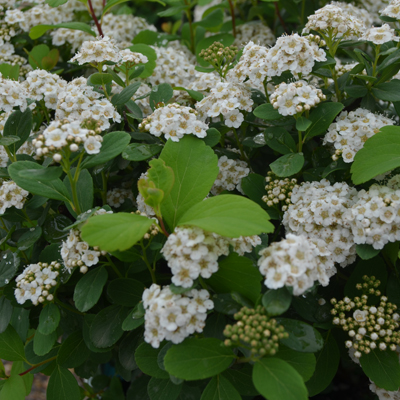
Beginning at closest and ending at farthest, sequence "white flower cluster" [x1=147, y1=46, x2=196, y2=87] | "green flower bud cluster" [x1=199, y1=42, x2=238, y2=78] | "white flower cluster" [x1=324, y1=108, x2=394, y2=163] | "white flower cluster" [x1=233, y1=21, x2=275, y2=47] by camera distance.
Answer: "white flower cluster" [x1=324, y1=108, x2=394, y2=163], "green flower bud cluster" [x1=199, y1=42, x2=238, y2=78], "white flower cluster" [x1=147, y1=46, x2=196, y2=87], "white flower cluster" [x1=233, y1=21, x2=275, y2=47]

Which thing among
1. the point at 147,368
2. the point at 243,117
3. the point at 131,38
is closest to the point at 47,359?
the point at 147,368

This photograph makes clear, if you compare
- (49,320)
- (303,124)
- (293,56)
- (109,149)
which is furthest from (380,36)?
(49,320)

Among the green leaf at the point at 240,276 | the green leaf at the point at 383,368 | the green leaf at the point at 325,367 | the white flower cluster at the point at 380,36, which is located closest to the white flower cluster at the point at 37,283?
the green leaf at the point at 240,276

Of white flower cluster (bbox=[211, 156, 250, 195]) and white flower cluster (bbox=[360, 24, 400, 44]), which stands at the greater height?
white flower cluster (bbox=[360, 24, 400, 44])

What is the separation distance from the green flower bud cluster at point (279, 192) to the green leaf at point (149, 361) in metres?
0.60

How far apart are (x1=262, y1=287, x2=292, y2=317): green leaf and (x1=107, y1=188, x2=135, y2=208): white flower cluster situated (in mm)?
856

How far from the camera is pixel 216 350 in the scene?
1.11 metres

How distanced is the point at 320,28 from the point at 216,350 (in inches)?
46.3

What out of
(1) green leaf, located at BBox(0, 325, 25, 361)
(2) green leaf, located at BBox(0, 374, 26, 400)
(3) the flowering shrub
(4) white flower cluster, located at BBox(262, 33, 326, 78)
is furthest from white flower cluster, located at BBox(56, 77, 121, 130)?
(2) green leaf, located at BBox(0, 374, 26, 400)

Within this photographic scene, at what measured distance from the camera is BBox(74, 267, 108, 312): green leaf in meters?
1.25

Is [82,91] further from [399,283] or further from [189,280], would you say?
[399,283]

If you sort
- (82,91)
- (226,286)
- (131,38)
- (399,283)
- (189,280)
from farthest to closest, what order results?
(131,38), (82,91), (399,283), (226,286), (189,280)

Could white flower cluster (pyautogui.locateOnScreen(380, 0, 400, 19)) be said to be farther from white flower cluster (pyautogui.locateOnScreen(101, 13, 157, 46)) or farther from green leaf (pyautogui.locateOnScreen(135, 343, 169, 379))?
white flower cluster (pyautogui.locateOnScreen(101, 13, 157, 46))

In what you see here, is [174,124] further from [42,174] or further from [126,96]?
[42,174]
